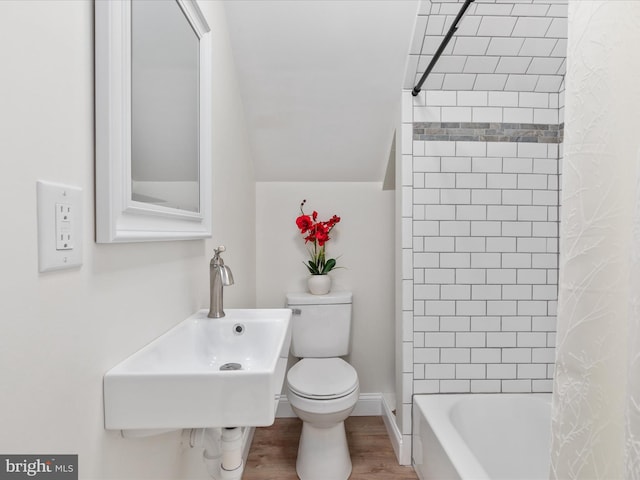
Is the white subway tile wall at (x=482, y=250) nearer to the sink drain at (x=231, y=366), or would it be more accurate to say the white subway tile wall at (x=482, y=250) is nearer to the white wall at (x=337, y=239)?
the white wall at (x=337, y=239)

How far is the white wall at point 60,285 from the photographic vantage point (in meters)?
0.54

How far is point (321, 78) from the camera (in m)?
1.97

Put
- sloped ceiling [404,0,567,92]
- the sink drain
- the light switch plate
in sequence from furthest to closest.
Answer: sloped ceiling [404,0,567,92], the sink drain, the light switch plate

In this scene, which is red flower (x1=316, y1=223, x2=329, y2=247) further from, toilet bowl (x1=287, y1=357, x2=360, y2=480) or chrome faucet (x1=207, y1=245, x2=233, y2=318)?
chrome faucet (x1=207, y1=245, x2=233, y2=318)

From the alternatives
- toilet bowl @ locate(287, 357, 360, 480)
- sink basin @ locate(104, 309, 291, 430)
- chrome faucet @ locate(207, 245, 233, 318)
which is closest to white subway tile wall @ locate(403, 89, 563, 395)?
toilet bowl @ locate(287, 357, 360, 480)

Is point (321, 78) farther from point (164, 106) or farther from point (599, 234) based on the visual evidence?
point (599, 234)

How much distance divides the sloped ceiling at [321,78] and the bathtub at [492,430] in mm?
1406

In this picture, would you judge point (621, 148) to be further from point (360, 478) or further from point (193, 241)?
point (360, 478)

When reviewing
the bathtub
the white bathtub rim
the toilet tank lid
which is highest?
the toilet tank lid

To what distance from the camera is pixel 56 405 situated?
2.08 feet

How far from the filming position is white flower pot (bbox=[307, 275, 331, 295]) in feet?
7.86

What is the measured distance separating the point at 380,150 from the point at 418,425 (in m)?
1.52

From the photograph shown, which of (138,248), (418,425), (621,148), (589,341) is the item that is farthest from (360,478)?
(621,148)

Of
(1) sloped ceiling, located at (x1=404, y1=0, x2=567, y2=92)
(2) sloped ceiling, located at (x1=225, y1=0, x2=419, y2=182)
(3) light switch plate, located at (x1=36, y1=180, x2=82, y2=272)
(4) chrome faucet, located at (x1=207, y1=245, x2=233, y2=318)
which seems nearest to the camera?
(3) light switch plate, located at (x1=36, y1=180, x2=82, y2=272)
